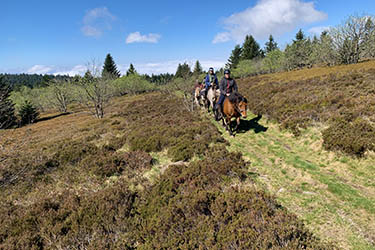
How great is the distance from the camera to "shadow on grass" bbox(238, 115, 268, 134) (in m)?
11.1

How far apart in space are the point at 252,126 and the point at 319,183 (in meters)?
6.73

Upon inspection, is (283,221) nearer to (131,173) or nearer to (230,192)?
(230,192)

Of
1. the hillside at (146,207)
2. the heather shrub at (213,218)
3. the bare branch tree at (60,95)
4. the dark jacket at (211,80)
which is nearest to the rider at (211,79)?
the dark jacket at (211,80)

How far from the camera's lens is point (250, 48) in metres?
77.8

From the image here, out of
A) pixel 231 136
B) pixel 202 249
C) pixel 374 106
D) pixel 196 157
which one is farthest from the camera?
pixel 231 136

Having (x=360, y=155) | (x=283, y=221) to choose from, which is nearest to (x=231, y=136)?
(x=360, y=155)

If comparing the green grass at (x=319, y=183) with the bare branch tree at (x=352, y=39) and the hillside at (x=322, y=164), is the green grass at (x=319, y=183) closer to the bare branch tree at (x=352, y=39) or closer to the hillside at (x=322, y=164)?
the hillside at (x=322, y=164)

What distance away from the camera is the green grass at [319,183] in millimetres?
3871

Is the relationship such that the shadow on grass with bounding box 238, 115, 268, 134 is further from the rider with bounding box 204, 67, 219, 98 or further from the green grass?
the rider with bounding box 204, 67, 219, 98

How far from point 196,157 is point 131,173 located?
2.99 metres

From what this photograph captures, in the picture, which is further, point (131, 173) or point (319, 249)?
point (131, 173)

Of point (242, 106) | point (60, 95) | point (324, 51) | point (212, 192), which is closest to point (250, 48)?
point (324, 51)

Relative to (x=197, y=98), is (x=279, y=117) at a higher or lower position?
lower

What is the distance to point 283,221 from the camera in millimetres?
3930
